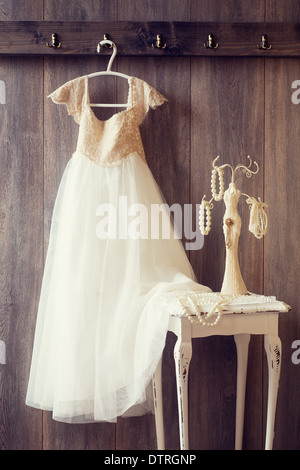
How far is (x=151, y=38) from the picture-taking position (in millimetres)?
1905

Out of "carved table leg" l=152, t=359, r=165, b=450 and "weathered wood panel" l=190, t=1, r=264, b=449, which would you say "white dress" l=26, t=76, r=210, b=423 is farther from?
"weathered wood panel" l=190, t=1, r=264, b=449

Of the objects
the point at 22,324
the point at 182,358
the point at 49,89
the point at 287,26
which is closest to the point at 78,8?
the point at 49,89

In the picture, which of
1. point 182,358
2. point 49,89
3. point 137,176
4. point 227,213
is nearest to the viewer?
point 182,358

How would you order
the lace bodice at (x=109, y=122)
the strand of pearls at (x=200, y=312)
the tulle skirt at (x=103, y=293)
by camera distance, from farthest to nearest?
the lace bodice at (x=109, y=122), the tulle skirt at (x=103, y=293), the strand of pearls at (x=200, y=312)

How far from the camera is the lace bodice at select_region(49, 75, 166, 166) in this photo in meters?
1.82

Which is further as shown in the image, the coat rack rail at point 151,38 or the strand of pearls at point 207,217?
the coat rack rail at point 151,38

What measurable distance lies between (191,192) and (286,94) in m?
0.55

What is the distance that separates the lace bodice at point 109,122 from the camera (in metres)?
1.82

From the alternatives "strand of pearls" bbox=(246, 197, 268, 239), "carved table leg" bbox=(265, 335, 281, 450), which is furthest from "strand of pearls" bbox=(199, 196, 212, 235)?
"carved table leg" bbox=(265, 335, 281, 450)

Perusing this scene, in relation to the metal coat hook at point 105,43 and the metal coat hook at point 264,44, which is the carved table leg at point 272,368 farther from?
the metal coat hook at point 105,43

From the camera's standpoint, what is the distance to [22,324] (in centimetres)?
193

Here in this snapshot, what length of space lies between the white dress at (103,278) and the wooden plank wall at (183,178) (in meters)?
0.13

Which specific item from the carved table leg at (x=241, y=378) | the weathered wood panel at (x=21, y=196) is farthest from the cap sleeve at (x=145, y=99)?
the carved table leg at (x=241, y=378)
